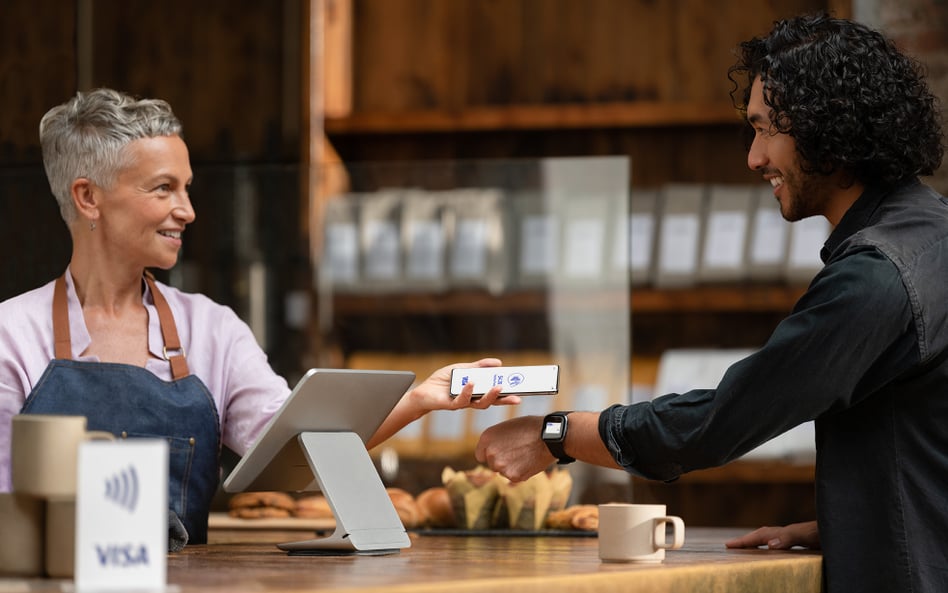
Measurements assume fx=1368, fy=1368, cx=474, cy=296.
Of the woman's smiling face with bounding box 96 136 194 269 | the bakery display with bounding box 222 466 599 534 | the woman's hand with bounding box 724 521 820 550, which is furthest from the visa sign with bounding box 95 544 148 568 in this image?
the bakery display with bounding box 222 466 599 534

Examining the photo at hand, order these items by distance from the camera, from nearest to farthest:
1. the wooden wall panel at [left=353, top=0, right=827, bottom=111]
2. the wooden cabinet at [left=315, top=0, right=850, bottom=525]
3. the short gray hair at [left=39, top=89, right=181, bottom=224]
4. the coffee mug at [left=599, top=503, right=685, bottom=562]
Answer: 1. the coffee mug at [left=599, top=503, right=685, bottom=562]
2. the short gray hair at [left=39, top=89, right=181, bottom=224]
3. the wooden cabinet at [left=315, top=0, right=850, bottom=525]
4. the wooden wall panel at [left=353, top=0, right=827, bottom=111]

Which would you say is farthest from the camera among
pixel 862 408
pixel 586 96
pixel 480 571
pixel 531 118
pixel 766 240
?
pixel 586 96

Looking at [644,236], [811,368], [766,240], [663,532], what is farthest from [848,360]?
[644,236]

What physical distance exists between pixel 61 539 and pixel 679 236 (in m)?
2.37

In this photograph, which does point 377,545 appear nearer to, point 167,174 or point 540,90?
point 167,174

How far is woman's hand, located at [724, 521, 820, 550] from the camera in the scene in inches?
74.4

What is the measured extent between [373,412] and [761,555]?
542 millimetres

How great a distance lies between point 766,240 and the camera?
3.35 m

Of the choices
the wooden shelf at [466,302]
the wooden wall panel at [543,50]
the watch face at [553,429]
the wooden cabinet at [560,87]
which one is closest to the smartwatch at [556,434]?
the watch face at [553,429]

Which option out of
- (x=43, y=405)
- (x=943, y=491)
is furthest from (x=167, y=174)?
(x=943, y=491)

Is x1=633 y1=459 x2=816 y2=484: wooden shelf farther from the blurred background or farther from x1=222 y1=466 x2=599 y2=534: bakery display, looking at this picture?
x1=222 y1=466 x2=599 y2=534: bakery display

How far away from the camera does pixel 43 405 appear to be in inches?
79.1

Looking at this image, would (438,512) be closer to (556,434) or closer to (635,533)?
(556,434)

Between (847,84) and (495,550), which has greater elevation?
(847,84)
